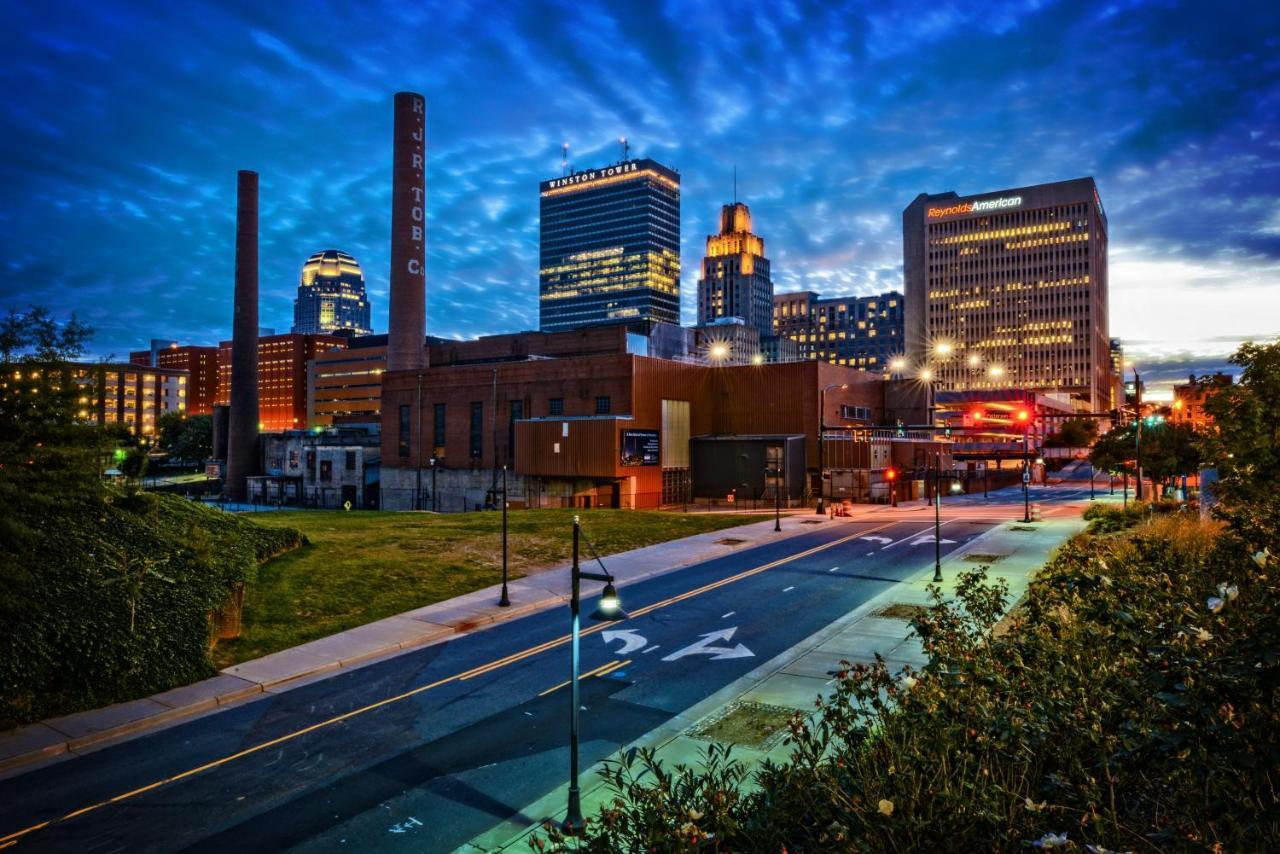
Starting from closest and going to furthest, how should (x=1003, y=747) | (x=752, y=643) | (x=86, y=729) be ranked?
(x=1003, y=747) < (x=86, y=729) < (x=752, y=643)

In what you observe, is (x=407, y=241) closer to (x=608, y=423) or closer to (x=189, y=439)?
(x=608, y=423)

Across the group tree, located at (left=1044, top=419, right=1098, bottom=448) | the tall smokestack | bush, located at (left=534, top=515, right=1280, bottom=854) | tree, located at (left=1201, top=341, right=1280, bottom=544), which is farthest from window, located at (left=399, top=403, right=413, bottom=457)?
tree, located at (left=1044, top=419, right=1098, bottom=448)

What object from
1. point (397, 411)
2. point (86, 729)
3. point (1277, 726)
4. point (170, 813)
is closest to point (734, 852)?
point (1277, 726)

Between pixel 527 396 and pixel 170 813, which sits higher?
pixel 527 396

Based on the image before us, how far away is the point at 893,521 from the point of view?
47844 mm

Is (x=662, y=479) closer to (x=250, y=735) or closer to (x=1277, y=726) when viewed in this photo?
(x=250, y=735)

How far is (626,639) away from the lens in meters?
20.4

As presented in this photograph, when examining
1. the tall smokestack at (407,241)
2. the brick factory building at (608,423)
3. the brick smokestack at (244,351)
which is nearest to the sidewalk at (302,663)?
the brick factory building at (608,423)

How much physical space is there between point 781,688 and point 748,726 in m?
2.40

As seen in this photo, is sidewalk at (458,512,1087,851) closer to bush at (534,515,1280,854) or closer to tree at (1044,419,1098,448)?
bush at (534,515,1280,854)

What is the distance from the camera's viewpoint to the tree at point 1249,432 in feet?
68.7

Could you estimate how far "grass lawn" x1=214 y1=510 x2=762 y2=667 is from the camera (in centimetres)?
2142

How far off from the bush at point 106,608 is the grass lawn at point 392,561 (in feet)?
4.80

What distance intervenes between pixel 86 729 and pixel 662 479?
168ft
